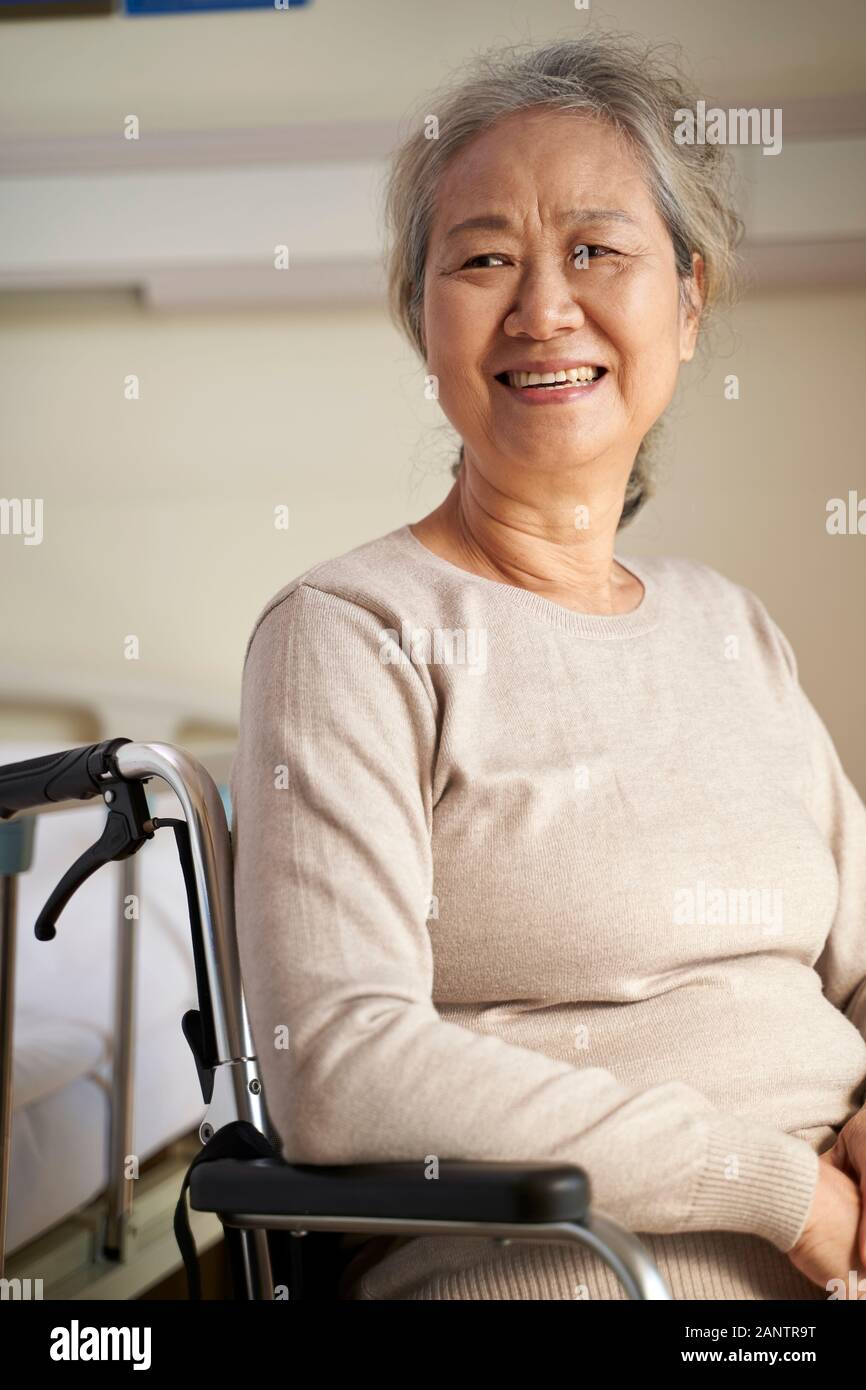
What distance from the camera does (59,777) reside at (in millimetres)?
892

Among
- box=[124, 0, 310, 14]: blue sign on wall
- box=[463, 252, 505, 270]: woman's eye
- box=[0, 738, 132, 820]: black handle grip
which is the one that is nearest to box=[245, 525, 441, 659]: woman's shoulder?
box=[0, 738, 132, 820]: black handle grip

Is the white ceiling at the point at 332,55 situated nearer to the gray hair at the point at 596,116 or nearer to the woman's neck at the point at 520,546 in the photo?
the gray hair at the point at 596,116

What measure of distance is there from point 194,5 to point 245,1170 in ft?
6.48

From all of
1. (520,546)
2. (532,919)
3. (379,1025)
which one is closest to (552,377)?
(520,546)

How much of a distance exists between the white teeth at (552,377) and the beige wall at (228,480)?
2.94ft

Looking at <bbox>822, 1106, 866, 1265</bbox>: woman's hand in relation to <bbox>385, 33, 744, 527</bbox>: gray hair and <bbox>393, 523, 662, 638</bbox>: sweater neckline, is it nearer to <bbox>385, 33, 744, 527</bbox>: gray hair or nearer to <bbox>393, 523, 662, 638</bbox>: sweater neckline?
<bbox>393, 523, 662, 638</bbox>: sweater neckline

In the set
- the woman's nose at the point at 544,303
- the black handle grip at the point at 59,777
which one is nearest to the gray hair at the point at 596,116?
the woman's nose at the point at 544,303

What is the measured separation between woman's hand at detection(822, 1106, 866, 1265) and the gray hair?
2.18ft

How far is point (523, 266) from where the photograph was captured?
3.15 ft

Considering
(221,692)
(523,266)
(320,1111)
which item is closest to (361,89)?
(221,692)

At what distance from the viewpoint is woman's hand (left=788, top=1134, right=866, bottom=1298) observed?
2.52 ft

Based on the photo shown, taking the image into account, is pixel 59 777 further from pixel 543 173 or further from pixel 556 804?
pixel 543 173

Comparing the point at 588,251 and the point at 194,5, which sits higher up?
the point at 194,5
